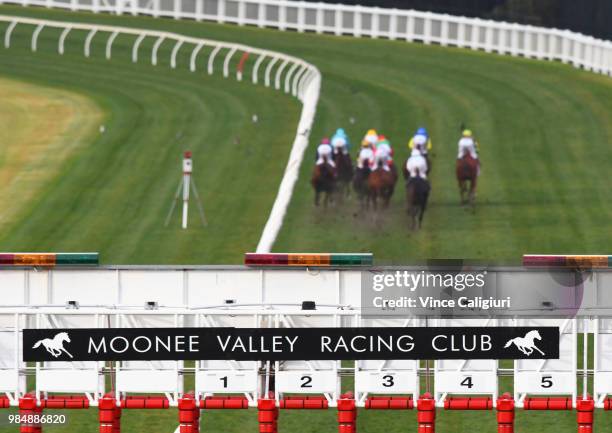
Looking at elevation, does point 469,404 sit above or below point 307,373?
below

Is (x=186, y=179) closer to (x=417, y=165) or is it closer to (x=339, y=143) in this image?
(x=339, y=143)

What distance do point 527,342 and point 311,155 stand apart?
2295 centimetres

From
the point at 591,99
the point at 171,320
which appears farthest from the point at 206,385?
the point at 591,99

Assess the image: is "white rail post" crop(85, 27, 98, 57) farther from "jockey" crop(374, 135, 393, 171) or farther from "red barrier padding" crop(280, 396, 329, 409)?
"red barrier padding" crop(280, 396, 329, 409)

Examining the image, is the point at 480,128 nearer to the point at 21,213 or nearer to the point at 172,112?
the point at 172,112

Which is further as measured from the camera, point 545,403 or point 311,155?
point 311,155

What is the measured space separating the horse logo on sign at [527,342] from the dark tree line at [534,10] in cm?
3808

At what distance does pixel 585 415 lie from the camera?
2028cm

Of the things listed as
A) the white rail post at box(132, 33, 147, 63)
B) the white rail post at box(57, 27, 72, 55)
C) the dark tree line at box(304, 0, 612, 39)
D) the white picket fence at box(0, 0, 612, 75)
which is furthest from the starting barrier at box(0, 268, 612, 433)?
the white rail post at box(57, 27, 72, 55)

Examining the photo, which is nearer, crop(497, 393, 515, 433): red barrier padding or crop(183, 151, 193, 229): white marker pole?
crop(497, 393, 515, 433): red barrier padding

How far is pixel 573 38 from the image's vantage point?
58.3 meters

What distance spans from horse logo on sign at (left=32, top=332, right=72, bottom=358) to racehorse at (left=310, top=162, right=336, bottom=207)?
16693 mm

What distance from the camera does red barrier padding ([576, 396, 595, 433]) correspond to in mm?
20281

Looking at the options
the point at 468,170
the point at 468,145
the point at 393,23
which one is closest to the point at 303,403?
the point at 468,170
